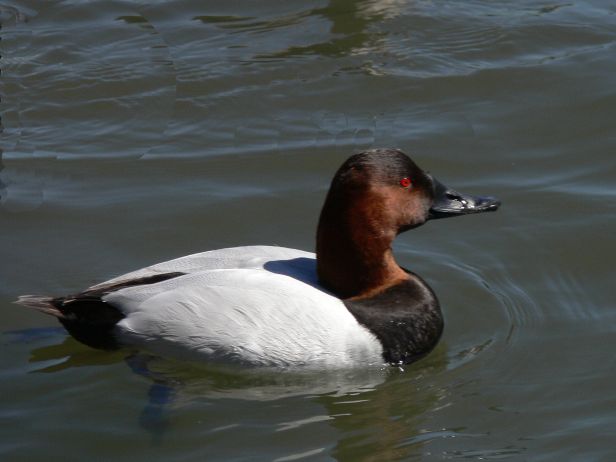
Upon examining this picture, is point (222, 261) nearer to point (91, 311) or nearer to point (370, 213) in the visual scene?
point (91, 311)

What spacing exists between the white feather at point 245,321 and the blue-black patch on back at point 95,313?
0.05 m

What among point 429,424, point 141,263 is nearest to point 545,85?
point 141,263

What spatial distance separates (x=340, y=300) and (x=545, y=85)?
401cm

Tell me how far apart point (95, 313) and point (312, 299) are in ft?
3.45

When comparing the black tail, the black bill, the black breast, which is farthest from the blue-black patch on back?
the black bill

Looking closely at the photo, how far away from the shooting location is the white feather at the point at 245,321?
17.2 feet

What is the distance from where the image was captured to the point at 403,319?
547 centimetres

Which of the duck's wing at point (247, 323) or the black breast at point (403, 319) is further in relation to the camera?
the black breast at point (403, 319)

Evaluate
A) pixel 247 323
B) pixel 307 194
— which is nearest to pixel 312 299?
pixel 247 323

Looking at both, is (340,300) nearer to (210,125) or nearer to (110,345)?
(110,345)

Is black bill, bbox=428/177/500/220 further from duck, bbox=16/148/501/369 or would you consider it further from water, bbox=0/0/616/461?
water, bbox=0/0/616/461

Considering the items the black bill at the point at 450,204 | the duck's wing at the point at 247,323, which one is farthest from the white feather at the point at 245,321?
the black bill at the point at 450,204

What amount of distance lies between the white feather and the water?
13 cm

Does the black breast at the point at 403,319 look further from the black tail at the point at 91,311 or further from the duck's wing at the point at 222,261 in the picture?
the black tail at the point at 91,311
